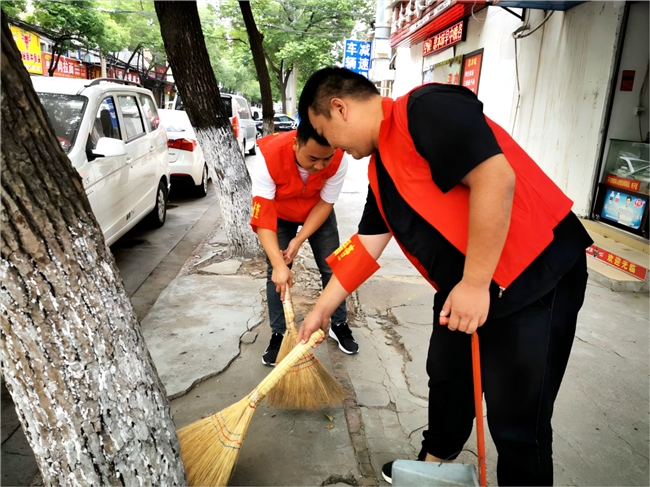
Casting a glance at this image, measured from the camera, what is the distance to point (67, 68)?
20.7m

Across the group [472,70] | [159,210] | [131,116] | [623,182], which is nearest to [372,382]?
[623,182]

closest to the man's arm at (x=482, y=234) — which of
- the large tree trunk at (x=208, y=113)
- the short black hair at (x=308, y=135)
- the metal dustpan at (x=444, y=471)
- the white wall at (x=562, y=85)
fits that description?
the metal dustpan at (x=444, y=471)

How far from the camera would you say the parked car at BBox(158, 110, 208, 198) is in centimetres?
730

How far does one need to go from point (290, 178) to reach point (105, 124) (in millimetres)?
2764

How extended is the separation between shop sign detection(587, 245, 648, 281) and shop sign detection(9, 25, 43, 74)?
53.2 ft

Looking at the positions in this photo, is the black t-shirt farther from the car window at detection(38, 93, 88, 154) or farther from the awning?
the awning

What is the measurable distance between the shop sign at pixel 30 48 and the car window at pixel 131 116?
1207 centimetres

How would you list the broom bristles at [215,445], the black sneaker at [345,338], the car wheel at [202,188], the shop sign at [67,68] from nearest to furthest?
the broom bristles at [215,445], the black sneaker at [345,338], the car wheel at [202,188], the shop sign at [67,68]

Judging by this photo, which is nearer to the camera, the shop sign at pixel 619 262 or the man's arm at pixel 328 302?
the man's arm at pixel 328 302

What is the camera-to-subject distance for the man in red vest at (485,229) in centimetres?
122

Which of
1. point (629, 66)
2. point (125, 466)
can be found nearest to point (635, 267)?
point (629, 66)

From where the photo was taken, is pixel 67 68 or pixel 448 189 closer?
pixel 448 189

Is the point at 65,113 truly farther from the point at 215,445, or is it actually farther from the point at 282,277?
the point at 215,445

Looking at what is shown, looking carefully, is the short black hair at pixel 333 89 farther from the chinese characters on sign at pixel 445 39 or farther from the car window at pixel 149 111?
the chinese characters on sign at pixel 445 39
